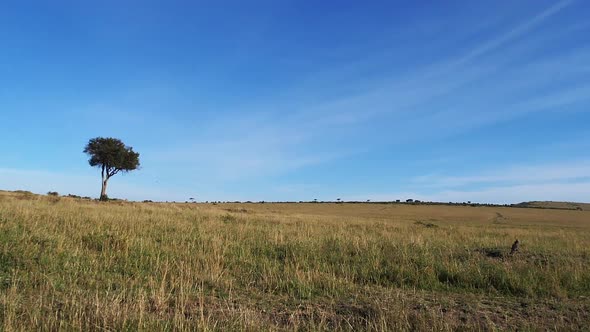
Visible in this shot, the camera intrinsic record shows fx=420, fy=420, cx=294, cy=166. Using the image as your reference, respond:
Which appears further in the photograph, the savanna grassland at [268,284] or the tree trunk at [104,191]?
the tree trunk at [104,191]

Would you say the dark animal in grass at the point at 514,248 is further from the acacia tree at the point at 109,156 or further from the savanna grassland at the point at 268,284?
the acacia tree at the point at 109,156

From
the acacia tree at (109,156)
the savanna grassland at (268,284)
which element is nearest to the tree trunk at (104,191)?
the acacia tree at (109,156)

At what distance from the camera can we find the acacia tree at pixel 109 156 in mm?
57250

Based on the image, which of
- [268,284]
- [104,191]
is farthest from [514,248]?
[104,191]

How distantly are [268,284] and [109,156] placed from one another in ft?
182

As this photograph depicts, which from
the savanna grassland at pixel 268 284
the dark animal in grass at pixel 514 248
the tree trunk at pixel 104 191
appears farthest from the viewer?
the tree trunk at pixel 104 191

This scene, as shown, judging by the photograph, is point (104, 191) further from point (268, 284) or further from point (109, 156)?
point (268, 284)

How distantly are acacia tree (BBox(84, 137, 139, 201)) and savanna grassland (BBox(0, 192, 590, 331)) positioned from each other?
159 ft

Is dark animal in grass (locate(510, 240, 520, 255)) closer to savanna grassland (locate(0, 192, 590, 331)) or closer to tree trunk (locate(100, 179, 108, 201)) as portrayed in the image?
savanna grassland (locate(0, 192, 590, 331))

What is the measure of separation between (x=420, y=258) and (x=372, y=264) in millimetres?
1403

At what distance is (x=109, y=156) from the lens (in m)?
57.0

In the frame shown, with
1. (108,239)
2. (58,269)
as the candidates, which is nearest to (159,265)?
(58,269)

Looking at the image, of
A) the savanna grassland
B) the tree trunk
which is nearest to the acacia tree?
the tree trunk

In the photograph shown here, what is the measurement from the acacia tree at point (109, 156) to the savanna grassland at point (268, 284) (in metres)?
48.3
